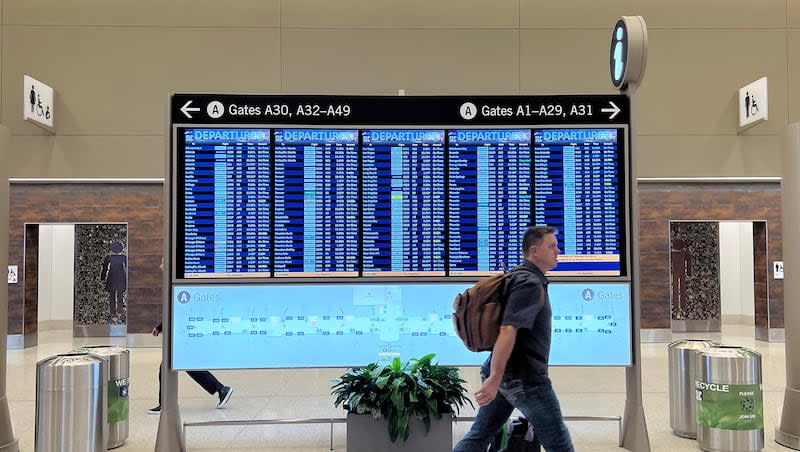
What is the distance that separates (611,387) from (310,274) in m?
5.08

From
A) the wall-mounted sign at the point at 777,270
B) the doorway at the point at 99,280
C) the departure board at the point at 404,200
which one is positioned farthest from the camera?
the doorway at the point at 99,280

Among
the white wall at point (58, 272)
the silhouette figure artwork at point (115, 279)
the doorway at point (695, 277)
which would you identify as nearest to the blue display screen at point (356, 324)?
the doorway at point (695, 277)

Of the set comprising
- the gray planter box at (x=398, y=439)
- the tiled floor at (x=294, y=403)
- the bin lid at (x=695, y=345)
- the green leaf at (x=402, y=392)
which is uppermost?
the bin lid at (x=695, y=345)

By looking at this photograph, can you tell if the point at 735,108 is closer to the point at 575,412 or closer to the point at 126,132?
the point at 575,412

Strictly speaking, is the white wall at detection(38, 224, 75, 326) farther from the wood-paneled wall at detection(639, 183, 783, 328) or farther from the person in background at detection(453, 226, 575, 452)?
the person in background at detection(453, 226, 575, 452)

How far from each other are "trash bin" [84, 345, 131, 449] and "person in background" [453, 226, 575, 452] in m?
3.38

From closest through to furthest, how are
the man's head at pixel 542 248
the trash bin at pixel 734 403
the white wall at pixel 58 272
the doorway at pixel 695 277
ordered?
the man's head at pixel 542 248 < the trash bin at pixel 734 403 < the doorway at pixel 695 277 < the white wall at pixel 58 272

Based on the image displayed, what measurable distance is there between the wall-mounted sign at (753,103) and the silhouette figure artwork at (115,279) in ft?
41.5

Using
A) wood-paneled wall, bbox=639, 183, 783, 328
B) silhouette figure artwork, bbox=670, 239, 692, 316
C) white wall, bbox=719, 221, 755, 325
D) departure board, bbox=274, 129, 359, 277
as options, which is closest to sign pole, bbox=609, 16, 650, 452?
departure board, bbox=274, 129, 359, 277

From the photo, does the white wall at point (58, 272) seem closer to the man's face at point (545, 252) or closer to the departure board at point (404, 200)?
the departure board at point (404, 200)

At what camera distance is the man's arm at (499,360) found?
3.40 meters

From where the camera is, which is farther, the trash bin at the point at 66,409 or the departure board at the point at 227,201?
the departure board at the point at 227,201

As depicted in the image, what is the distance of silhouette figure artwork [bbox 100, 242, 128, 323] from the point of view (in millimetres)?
13945

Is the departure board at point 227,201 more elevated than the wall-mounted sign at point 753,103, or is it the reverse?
the wall-mounted sign at point 753,103
